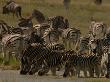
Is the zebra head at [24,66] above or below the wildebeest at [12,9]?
below

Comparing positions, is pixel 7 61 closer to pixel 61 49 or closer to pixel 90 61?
pixel 61 49

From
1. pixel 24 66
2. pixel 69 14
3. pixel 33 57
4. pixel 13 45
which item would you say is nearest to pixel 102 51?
pixel 33 57

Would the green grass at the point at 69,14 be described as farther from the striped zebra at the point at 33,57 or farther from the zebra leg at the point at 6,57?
the striped zebra at the point at 33,57

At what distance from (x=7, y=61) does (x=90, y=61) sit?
4.82m

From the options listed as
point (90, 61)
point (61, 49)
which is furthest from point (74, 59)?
point (61, 49)

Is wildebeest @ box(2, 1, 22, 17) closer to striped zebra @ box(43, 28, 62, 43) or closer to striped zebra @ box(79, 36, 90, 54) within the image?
striped zebra @ box(43, 28, 62, 43)

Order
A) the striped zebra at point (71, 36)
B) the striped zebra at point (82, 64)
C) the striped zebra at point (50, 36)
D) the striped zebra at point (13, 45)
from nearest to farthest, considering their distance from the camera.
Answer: the striped zebra at point (82, 64) < the striped zebra at point (13, 45) < the striped zebra at point (50, 36) < the striped zebra at point (71, 36)

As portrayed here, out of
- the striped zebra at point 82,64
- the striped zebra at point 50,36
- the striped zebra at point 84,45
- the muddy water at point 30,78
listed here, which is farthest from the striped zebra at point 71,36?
the muddy water at point 30,78

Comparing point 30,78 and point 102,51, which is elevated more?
point 102,51

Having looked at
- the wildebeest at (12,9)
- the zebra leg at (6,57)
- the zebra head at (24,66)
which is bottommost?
the zebra leg at (6,57)

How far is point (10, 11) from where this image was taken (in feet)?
157

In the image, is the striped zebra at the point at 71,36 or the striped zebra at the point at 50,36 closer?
the striped zebra at the point at 50,36

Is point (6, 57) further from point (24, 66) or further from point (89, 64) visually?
point (89, 64)

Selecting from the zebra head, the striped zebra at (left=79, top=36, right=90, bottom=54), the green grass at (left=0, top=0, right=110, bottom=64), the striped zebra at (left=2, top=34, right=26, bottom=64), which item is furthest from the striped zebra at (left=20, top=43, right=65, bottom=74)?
the green grass at (left=0, top=0, right=110, bottom=64)
